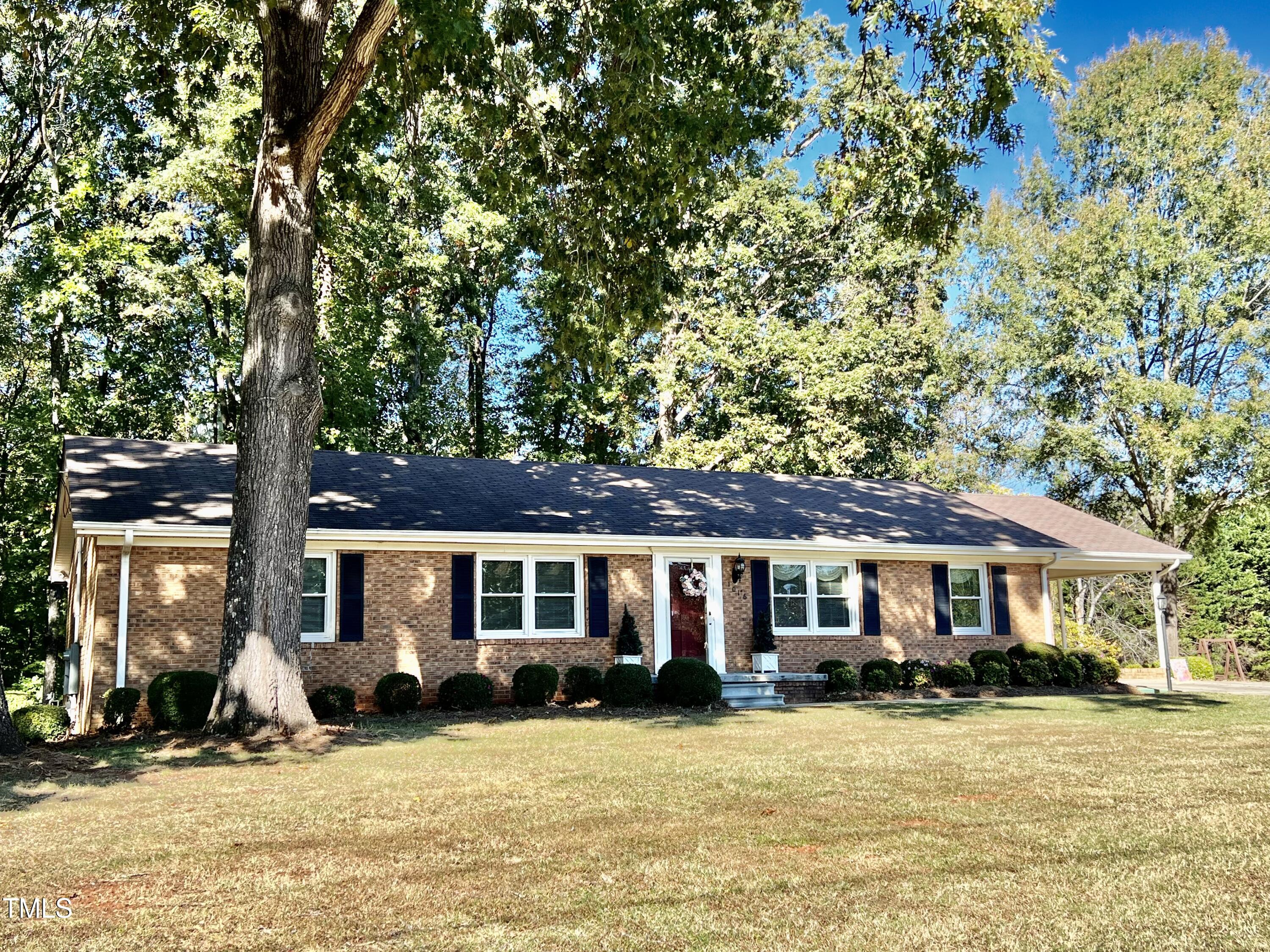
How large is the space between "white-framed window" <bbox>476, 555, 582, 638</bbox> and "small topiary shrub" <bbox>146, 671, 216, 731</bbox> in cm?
469

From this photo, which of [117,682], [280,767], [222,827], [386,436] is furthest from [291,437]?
[386,436]

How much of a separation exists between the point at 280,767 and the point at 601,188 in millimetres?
8566

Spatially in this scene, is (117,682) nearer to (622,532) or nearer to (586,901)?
(622,532)

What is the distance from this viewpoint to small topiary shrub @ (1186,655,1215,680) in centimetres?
2580

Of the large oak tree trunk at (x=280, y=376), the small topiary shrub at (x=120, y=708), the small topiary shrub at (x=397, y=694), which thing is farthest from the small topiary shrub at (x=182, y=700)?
the small topiary shrub at (x=397, y=694)

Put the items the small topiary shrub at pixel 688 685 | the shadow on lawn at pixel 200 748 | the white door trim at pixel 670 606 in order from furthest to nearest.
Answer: the white door trim at pixel 670 606 < the small topiary shrub at pixel 688 685 < the shadow on lawn at pixel 200 748

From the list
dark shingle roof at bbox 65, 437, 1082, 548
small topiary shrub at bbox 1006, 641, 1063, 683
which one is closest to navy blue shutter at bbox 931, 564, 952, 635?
dark shingle roof at bbox 65, 437, 1082, 548

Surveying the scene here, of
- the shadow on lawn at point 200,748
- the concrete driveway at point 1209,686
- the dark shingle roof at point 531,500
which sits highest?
the dark shingle roof at point 531,500

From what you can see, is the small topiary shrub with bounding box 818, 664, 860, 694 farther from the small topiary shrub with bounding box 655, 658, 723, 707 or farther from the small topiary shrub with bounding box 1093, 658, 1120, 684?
the small topiary shrub with bounding box 1093, 658, 1120, 684

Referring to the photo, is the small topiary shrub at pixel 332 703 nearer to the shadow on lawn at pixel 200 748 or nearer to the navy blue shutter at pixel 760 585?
the shadow on lawn at pixel 200 748

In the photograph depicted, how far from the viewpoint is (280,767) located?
9422 millimetres

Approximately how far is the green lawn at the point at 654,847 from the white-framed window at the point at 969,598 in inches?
413

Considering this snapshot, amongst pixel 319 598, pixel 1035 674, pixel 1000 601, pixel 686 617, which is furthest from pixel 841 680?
pixel 319 598

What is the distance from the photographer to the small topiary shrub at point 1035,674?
20.0 m
